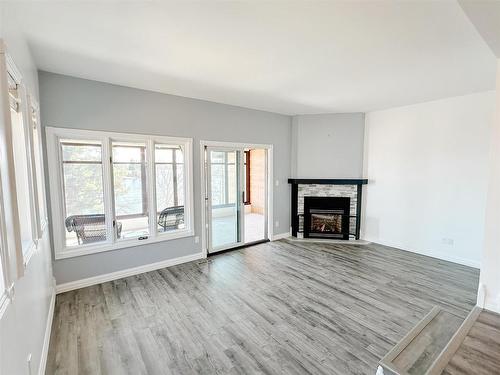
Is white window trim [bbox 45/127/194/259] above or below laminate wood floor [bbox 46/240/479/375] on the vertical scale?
above

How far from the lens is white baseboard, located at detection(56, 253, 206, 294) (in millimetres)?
3246

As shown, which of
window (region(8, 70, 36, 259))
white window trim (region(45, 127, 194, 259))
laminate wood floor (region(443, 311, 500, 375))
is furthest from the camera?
white window trim (region(45, 127, 194, 259))

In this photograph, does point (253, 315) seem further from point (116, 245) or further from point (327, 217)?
point (327, 217)

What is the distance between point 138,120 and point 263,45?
90.0 inches

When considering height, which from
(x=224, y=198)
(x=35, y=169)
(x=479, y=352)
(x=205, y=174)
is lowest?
(x=479, y=352)

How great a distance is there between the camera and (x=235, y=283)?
346cm

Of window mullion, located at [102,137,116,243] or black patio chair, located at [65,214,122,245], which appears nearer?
black patio chair, located at [65,214,122,245]

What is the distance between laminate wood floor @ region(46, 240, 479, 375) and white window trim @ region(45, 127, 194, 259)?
0.53 meters

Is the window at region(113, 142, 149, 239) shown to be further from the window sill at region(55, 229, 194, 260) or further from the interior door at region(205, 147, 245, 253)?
the interior door at region(205, 147, 245, 253)

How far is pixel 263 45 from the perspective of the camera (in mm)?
2342

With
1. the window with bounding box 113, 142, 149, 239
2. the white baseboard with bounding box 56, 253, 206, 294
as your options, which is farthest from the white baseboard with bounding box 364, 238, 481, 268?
the window with bounding box 113, 142, 149, 239

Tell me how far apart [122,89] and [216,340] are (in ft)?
11.4

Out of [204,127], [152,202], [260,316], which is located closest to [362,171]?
[204,127]

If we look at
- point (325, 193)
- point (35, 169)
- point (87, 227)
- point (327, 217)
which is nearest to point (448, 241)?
point (327, 217)
